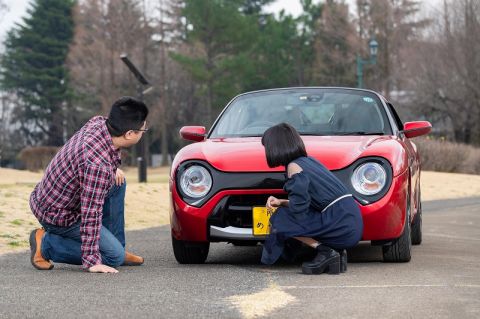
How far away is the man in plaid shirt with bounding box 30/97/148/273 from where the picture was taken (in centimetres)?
643

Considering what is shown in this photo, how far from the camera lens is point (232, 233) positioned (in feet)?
21.6

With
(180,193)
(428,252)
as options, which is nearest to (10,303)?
(180,193)

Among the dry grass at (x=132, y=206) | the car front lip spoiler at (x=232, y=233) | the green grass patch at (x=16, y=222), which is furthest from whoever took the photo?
the green grass patch at (x=16, y=222)

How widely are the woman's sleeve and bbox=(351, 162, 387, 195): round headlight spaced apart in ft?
1.64

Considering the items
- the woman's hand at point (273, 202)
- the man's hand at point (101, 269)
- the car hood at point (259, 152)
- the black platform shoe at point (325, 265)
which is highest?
the car hood at point (259, 152)

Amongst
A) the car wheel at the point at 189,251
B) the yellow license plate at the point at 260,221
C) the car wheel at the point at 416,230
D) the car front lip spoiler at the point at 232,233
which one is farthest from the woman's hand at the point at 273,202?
the car wheel at the point at 416,230

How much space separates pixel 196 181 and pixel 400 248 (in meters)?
1.59

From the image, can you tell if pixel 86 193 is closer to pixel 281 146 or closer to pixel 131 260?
pixel 131 260

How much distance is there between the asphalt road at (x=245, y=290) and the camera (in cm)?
476

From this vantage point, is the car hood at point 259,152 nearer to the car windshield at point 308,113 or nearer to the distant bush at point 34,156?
the car windshield at point 308,113

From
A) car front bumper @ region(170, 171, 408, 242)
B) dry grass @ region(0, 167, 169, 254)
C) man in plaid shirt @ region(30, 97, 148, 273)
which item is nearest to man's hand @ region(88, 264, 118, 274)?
man in plaid shirt @ region(30, 97, 148, 273)

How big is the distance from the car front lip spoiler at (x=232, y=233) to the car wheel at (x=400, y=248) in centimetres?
104

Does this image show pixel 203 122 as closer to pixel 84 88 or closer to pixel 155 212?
pixel 84 88

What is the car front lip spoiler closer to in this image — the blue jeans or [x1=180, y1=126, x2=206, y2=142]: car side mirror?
the blue jeans
